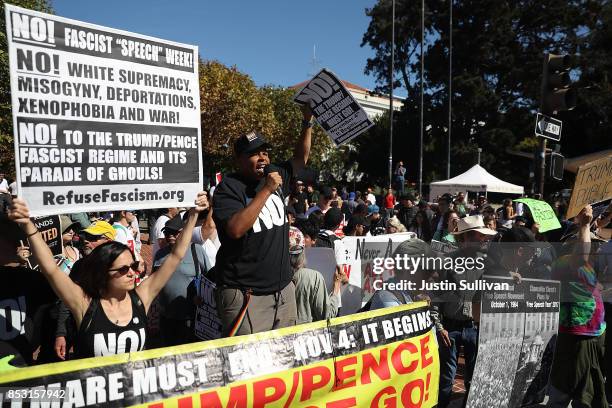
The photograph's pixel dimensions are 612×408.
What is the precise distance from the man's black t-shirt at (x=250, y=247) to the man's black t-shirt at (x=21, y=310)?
980mm

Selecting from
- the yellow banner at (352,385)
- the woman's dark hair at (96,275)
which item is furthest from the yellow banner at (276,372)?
the woman's dark hair at (96,275)

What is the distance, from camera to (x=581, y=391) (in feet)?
14.6

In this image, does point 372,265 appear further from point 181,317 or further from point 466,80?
point 466,80

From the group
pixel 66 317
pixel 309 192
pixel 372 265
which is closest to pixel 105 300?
pixel 66 317

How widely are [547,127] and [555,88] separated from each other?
52 cm

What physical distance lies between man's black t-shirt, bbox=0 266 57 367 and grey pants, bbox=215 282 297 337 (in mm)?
945

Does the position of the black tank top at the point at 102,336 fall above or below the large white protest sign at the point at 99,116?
below

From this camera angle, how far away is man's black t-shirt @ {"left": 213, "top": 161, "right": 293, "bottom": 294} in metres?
3.28

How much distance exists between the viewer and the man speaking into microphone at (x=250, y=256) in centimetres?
328

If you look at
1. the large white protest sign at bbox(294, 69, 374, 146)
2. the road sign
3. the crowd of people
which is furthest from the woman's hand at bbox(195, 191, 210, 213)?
the road sign

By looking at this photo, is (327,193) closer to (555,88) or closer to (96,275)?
(555,88)

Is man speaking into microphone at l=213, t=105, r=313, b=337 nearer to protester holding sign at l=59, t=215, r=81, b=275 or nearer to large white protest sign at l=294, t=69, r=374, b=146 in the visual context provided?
large white protest sign at l=294, t=69, r=374, b=146

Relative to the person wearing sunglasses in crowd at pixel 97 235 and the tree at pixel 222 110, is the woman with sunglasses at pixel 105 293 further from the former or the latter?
the tree at pixel 222 110

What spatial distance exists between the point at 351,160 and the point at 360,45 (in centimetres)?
983
